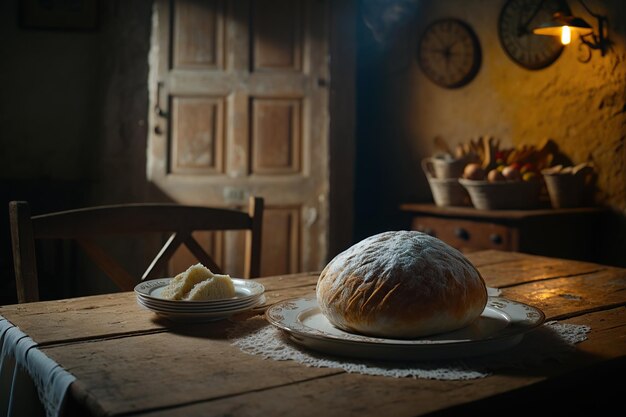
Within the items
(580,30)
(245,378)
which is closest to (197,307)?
(245,378)

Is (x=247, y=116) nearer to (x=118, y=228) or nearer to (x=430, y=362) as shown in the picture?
(x=118, y=228)

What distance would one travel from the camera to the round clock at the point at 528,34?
351 cm

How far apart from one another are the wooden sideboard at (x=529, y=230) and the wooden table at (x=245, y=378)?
1.87 meters

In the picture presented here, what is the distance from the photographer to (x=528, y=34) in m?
3.64

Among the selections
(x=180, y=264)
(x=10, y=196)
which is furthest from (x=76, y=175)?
(x=180, y=264)

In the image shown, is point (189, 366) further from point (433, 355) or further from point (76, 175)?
point (76, 175)

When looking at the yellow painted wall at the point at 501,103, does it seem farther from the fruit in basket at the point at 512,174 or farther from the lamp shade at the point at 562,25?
the fruit in basket at the point at 512,174

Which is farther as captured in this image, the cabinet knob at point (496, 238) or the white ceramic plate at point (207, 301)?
the cabinet knob at point (496, 238)

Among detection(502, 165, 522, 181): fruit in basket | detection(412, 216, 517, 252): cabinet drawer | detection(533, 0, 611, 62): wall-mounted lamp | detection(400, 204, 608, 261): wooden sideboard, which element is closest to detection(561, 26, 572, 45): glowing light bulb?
detection(533, 0, 611, 62): wall-mounted lamp

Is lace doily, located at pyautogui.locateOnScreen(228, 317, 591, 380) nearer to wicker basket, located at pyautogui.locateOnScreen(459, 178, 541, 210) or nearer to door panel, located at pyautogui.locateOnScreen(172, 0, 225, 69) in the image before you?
wicker basket, located at pyautogui.locateOnScreen(459, 178, 541, 210)

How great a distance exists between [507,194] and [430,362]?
2.46m

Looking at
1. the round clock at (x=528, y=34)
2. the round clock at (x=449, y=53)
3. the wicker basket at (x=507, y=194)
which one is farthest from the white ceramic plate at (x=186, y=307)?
the round clock at (x=449, y=53)

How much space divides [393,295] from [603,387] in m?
0.33

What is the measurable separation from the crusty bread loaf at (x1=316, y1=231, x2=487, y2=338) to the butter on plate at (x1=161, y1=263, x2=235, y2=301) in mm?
228
